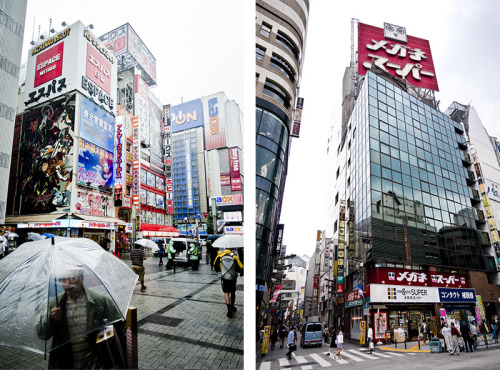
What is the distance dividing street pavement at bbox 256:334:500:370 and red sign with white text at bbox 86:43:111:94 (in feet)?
10.8

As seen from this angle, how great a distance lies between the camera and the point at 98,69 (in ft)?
8.38

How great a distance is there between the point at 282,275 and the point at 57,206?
17.5ft

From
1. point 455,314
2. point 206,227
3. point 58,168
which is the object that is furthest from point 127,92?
point 455,314

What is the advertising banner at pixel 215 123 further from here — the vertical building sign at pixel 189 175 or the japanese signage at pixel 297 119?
the japanese signage at pixel 297 119

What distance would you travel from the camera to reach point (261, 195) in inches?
132

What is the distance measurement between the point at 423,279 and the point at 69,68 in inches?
191

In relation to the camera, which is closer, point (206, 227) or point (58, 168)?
point (58, 168)

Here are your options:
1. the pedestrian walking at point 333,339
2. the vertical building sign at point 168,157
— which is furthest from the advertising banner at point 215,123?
the pedestrian walking at point 333,339

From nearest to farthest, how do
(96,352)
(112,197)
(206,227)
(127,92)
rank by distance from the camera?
1. (96,352)
2. (112,197)
3. (127,92)
4. (206,227)

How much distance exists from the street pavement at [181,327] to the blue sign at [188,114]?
57.7 inches

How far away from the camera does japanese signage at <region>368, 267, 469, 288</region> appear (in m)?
3.49

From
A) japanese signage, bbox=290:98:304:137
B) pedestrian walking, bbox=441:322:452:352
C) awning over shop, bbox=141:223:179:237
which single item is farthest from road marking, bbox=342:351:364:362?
japanese signage, bbox=290:98:304:137

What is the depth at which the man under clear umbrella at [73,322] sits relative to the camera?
150 cm

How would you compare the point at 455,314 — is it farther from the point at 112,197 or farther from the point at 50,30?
the point at 50,30
